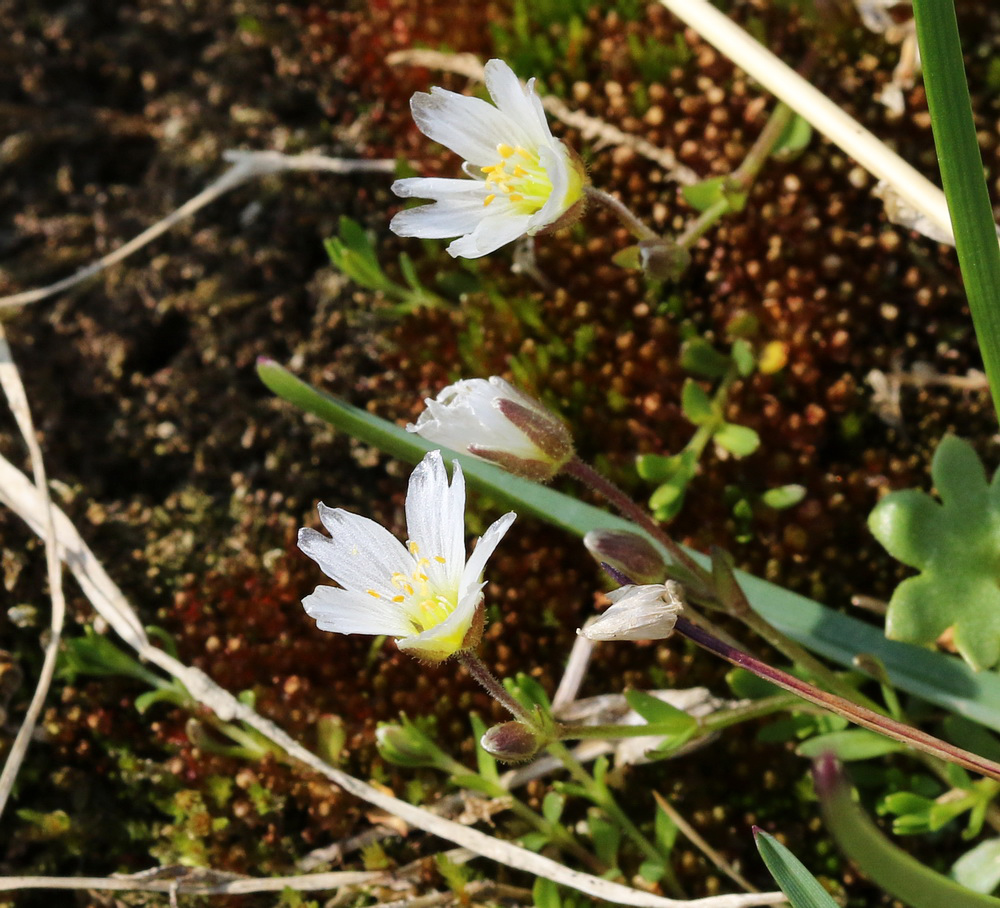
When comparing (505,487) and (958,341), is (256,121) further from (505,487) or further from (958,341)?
(958,341)

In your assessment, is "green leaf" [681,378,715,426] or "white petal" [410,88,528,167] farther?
"green leaf" [681,378,715,426]

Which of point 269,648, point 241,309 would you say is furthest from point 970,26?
point 269,648

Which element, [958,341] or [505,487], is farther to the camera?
[958,341]

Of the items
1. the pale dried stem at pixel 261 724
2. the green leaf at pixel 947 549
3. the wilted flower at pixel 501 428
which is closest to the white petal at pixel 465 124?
the wilted flower at pixel 501 428

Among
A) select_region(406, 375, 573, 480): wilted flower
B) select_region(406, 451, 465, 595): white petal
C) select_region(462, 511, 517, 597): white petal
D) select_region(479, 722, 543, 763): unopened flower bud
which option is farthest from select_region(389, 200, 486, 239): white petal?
select_region(479, 722, 543, 763): unopened flower bud

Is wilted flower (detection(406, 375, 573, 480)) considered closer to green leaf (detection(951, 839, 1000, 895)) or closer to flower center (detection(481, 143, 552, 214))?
flower center (detection(481, 143, 552, 214))
